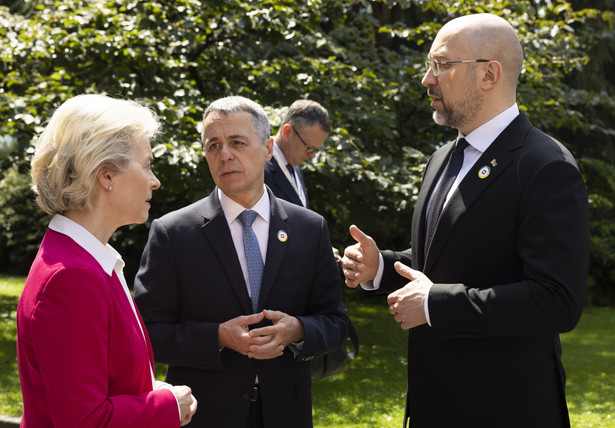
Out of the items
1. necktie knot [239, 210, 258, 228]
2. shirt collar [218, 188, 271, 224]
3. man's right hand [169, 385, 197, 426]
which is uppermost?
shirt collar [218, 188, 271, 224]

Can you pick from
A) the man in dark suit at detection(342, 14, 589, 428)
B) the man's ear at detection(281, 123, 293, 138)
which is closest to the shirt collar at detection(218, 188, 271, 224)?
the man in dark suit at detection(342, 14, 589, 428)

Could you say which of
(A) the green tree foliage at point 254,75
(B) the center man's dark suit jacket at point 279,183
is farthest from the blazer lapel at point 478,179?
(A) the green tree foliage at point 254,75

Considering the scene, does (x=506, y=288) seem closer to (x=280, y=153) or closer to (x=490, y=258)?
(x=490, y=258)

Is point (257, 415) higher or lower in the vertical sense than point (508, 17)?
lower

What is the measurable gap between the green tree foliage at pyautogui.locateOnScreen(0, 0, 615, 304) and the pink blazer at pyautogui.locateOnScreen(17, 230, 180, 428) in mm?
4993

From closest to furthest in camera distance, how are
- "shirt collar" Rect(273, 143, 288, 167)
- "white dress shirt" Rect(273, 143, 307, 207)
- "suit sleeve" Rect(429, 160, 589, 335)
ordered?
"suit sleeve" Rect(429, 160, 589, 335) < "white dress shirt" Rect(273, 143, 307, 207) < "shirt collar" Rect(273, 143, 288, 167)

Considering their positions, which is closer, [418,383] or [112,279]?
[112,279]

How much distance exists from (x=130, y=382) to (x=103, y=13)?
7110 millimetres

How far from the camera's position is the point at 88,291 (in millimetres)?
2057

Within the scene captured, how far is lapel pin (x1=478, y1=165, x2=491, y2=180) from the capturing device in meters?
2.88

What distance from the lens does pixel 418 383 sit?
10.1ft

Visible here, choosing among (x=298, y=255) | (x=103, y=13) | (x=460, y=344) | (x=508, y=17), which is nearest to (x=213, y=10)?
(x=103, y=13)

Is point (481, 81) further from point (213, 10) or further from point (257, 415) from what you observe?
point (213, 10)

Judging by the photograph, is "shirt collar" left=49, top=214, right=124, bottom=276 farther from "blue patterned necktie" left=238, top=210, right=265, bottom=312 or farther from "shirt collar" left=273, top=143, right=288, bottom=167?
"shirt collar" left=273, top=143, right=288, bottom=167
